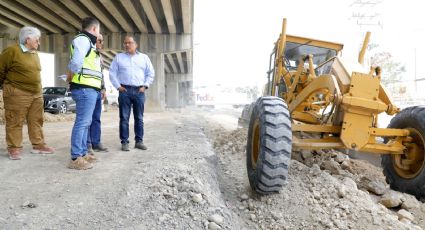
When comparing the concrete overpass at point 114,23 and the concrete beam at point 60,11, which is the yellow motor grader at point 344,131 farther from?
the concrete beam at point 60,11

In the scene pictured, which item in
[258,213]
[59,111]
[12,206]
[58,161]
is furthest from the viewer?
[59,111]

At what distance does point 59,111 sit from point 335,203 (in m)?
14.9

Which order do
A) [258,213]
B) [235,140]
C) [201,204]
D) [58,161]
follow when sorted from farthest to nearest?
[235,140] < [58,161] < [258,213] < [201,204]

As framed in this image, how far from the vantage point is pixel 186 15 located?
61.1ft

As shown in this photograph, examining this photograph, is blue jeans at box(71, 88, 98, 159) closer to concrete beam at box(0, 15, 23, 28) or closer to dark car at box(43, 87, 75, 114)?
dark car at box(43, 87, 75, 114)

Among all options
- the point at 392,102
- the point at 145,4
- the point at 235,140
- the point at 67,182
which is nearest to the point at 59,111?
the point at 145,4

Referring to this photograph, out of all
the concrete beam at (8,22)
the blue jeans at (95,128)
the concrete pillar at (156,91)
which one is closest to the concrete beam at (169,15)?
the concrete pillar at (156,91)

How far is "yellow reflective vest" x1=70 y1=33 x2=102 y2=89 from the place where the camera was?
4.14 meters

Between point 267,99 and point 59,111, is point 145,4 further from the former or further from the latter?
point 267,99

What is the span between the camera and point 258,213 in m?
3.88

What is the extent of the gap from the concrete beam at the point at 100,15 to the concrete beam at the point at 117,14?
53cm

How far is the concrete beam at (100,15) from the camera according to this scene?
1680cm

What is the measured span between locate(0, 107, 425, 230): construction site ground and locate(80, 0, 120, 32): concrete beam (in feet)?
42.4

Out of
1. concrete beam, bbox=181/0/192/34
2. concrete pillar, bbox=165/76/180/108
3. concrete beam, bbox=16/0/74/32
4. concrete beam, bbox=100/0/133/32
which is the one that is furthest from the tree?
concrete beam, bbox=16/0/74/32
